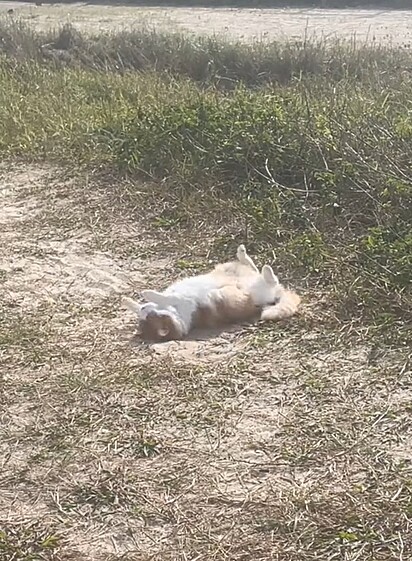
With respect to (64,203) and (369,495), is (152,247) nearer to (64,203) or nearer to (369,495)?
(64,203)

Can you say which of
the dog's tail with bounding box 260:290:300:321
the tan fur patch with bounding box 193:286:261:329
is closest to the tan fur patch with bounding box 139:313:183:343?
the tan fur patch with bounding box 193:286:261:329

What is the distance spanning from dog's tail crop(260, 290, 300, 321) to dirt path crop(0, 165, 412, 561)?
0.33 ft

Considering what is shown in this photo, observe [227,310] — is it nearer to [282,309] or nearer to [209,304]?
[209,304]

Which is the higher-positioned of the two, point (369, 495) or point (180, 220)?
point (369, 495)

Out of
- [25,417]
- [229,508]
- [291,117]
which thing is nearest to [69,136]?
[291,117]

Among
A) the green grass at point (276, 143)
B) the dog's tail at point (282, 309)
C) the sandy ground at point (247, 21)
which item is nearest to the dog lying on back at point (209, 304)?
the dog's tail at point (282, 309)

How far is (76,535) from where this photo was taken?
10.8ft

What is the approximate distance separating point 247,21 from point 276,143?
28.5ft

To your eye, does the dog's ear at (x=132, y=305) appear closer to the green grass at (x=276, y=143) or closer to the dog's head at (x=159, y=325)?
the dog's head at (x=159, y=325)

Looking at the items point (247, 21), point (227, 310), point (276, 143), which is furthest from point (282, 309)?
point (247, 21)

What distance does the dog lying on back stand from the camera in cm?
482

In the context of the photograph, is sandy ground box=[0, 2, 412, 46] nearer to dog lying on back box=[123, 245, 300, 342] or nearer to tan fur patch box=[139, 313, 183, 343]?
dog lying on back box=[123, 245, 300, 342]

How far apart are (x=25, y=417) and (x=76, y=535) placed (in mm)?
884

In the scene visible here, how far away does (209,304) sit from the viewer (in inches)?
196
